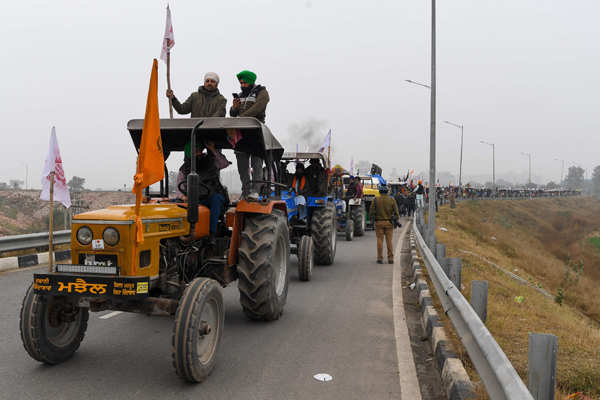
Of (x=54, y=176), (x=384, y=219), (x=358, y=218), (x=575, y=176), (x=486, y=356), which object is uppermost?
(x=575, y=176)

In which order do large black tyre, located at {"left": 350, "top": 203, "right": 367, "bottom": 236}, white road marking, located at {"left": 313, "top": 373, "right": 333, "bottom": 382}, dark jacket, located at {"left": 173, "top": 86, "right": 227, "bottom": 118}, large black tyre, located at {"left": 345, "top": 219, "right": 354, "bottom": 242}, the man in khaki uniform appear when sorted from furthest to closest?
large black tyre, located at {"left": 350, "top": 203, "right": 367, "bottom": 236}
large black tyre, located at {"left": 345, "top": 219, "right": 354, "bottom": 242}
the man in khaki uniform
dark jacket, located at {"left": 173, "top": 86, "right": 227, "bottom": 118}
white road marking, located at {"left": 313, "top": 373, "right": 333, "bottom": 382}

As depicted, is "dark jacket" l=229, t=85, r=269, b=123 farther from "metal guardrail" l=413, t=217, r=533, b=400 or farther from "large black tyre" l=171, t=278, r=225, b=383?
"metal guardrail" l=413, t=217, r=533, b=400

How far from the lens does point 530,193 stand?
84.4 metres

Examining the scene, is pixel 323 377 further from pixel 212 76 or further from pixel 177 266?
pixel 212 76

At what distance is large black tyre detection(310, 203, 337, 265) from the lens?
37.3 feet

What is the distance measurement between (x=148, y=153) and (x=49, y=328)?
6.63ft

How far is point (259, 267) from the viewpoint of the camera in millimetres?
5867

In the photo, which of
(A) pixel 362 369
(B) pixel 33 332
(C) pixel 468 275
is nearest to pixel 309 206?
(C) pixel 468 275

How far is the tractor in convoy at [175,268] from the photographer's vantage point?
439cm

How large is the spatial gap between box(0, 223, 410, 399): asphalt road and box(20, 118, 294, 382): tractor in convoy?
0.24 m

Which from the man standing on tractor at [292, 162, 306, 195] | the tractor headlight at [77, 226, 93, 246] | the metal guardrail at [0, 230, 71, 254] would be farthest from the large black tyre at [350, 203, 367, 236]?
the tractor headlight at [77, 226, 93, 246]

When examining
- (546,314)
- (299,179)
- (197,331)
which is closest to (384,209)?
(299,179)

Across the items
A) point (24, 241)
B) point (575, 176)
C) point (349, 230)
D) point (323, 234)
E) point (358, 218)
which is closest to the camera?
point (24, 241)

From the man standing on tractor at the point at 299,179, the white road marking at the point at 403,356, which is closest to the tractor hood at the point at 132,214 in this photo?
the white road marking at the point at 403,356
